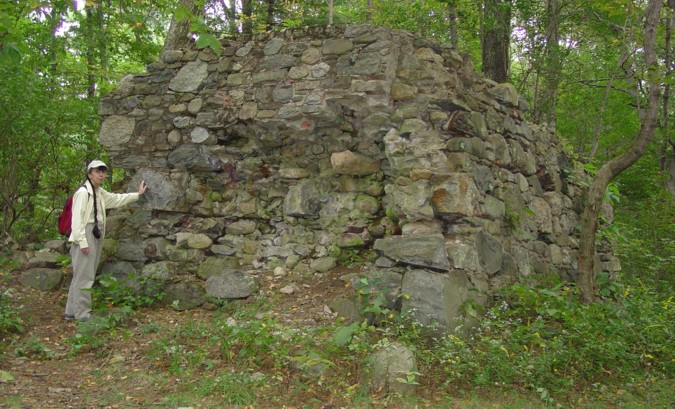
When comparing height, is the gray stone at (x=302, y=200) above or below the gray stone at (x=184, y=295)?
above

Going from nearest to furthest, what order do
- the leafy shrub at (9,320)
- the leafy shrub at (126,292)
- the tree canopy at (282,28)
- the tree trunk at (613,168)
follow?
the leafy shrub at (9,320)
the leafy shrub at (126,292)
the tree trunk at (613,168)
the tree canopy at (282,28)

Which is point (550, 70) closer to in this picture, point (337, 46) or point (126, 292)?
point (337, 46)

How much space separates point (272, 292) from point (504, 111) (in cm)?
315

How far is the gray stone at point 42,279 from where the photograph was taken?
571 centimetres

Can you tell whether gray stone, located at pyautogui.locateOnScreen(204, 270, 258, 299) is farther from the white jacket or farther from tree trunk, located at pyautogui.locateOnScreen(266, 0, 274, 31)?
tree trunk, located at pyautogui.locateOnScreen(266, 0, 274, 31)

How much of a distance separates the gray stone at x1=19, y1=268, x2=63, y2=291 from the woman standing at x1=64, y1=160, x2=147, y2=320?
31.6 inches

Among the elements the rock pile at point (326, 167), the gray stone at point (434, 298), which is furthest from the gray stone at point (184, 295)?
the gray stone at point (434, 298)

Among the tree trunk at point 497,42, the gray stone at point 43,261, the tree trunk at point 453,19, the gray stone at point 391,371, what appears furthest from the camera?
the tree trunk at point 453,19

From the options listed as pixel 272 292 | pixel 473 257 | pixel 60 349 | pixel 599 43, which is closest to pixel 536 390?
pixel 473 257

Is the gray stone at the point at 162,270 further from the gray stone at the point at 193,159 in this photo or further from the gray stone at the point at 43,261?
the gray stone at the point at 43,261

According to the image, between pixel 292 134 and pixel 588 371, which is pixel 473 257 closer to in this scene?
pixel 588 371

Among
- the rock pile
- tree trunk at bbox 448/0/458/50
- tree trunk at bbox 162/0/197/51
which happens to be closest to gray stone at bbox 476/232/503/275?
the rock pile

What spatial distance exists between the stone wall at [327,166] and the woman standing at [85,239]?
63 centimetres

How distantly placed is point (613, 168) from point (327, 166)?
3012 millimetres
